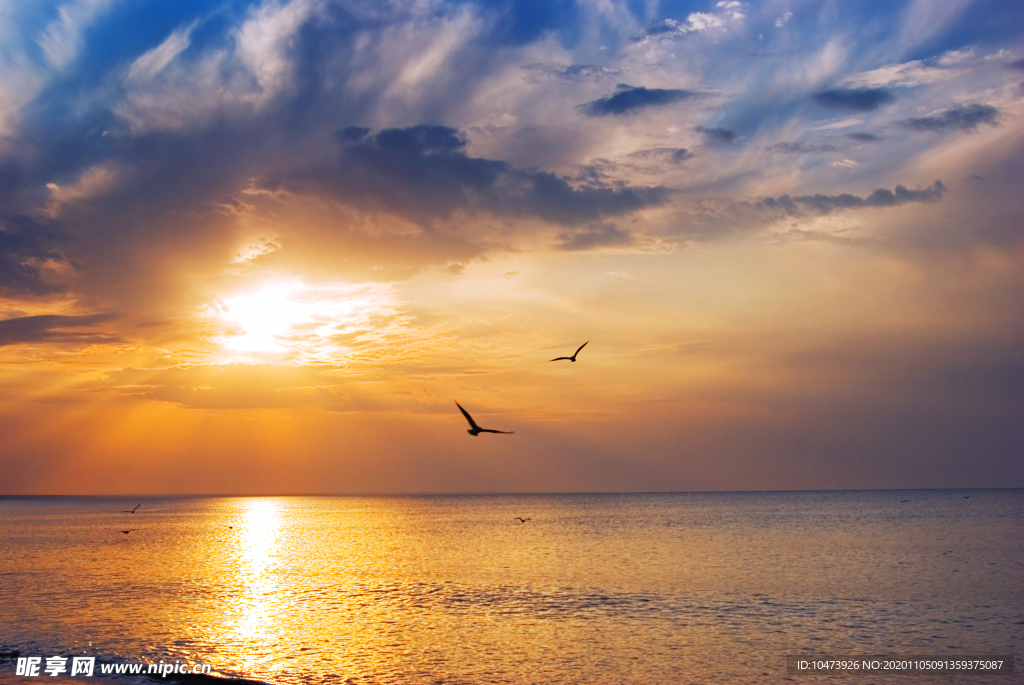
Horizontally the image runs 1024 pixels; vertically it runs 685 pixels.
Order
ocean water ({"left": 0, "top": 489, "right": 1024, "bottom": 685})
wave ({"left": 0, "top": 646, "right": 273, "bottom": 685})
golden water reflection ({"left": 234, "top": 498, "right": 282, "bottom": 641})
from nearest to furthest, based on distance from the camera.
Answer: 1. wave ({"left": 0, "top": 646, "right": 273, "bottom": 685})
2. ocean water ({"left": 0, "top": 489, "right": 1024, "bottom": 685})
3. golden water reflection ({"left": 234, "top": 498, "right": 282, "bottom": 641})

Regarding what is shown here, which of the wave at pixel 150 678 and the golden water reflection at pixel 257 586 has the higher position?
the golden water reflection at pixel 257 586

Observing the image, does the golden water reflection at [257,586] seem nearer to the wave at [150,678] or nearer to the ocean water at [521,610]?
the ocean water at [521,610]

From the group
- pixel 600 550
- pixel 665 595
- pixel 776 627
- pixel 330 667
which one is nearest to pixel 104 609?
pixel 330 667

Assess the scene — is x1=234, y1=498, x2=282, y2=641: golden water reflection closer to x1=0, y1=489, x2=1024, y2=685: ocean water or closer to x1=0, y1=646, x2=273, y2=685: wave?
x1=0, y1=489, x2=1024, y2=685: ocean water

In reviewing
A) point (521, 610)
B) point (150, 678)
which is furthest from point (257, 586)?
point (150, 678)

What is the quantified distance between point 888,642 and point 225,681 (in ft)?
101

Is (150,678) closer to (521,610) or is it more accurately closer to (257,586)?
(521,610)

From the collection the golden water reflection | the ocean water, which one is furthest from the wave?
the golden water reflection

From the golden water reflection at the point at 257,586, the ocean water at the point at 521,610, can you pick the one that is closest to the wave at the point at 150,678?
the ocean water at the point at 521,610

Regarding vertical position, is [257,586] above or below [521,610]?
above

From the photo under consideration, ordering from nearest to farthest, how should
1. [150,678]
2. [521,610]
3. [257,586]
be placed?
[150,678]
[521,610]
[257,586]

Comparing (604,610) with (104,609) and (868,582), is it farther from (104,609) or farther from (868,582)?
(104,609)

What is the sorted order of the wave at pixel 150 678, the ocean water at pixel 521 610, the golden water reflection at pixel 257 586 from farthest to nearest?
the golden water reflection at pixel 257 586
the ocean water at pixel 521 610
the wave at pixel 150 678

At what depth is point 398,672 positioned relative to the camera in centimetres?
3375
